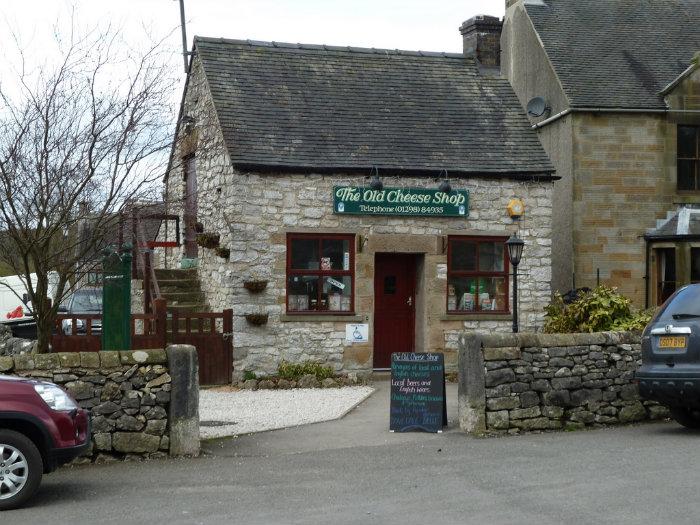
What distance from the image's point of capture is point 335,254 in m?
18.7

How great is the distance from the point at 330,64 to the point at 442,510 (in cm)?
1379

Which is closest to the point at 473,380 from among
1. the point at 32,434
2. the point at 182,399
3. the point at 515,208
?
the point at 182,399

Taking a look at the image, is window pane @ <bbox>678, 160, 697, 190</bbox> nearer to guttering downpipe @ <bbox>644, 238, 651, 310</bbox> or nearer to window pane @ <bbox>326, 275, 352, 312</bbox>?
guttering downpipe @ <bbox>644, 238, 651, 310</bbox>

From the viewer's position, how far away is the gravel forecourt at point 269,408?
44.8 ft

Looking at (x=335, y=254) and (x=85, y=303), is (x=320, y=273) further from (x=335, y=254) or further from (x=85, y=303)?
(x=85, y=303)

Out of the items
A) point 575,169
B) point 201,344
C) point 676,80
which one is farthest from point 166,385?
point 676,80

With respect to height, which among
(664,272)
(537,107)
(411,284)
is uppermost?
(537,107)

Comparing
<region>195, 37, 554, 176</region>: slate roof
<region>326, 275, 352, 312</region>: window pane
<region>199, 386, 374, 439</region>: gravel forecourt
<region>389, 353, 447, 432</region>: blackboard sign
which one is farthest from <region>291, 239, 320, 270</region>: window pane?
<region>389, 353, 447, 432</region>: blackboard sign

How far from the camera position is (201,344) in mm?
18016

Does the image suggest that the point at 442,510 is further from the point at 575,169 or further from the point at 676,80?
the point at 676,80

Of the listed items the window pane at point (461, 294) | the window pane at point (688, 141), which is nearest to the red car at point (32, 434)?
the window pane at point (461, 294)

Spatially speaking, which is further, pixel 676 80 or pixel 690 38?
pixel 690 38

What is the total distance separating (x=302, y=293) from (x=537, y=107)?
7875 mm

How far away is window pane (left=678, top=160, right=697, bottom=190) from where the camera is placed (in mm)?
22781
